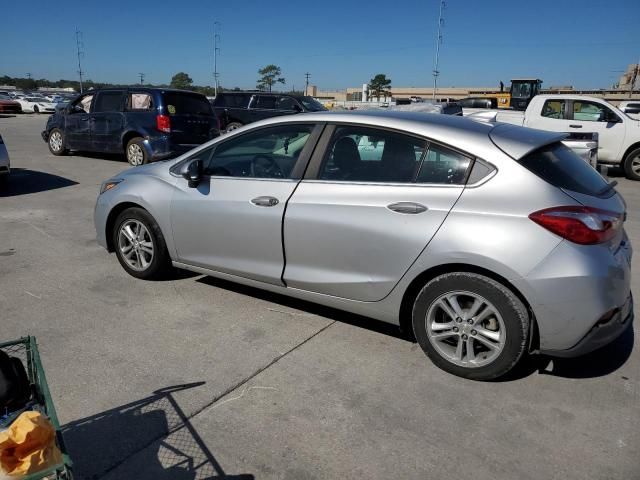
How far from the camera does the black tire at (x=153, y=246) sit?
4.44m

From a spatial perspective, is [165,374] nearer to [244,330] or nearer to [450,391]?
[244,330]

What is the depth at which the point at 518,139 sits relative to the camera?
3232 mm

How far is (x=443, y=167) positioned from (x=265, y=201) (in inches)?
51.0

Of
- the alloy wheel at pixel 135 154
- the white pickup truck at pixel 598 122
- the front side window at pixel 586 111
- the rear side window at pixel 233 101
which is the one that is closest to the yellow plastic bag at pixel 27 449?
the alloy wheel at pixel 135 154

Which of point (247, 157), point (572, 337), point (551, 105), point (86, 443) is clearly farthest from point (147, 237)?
point (551, 105)

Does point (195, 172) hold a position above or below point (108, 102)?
below

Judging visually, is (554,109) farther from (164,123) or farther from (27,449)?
(27,449)

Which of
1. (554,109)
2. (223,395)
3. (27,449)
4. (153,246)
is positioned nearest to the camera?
(27,449)

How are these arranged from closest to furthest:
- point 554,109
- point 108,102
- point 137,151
A: point 137,151 < point 108,102 < point 554,109

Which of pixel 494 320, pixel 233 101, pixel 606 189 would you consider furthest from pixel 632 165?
pixel 233 101

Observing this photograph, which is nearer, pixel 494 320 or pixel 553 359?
pixel 494 320

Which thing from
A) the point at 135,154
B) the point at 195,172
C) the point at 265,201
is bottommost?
the point at 135,154

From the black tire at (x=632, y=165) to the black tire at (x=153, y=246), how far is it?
10792 mm

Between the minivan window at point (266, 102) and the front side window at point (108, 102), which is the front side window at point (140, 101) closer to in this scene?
the front side window at point (108, 102)
